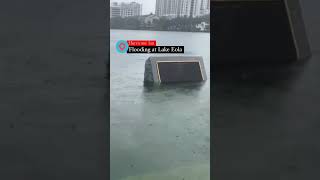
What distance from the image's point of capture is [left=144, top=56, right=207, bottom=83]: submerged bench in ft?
18.6

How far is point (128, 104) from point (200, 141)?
2.07 metres

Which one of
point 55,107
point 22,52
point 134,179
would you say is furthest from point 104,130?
point 134,179

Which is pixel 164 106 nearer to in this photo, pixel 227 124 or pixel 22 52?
pixel 227 124

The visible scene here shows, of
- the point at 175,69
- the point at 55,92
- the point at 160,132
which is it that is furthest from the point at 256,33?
the point at 175,69

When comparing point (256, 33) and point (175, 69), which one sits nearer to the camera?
point (256, 33)

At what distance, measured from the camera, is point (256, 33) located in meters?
1.53

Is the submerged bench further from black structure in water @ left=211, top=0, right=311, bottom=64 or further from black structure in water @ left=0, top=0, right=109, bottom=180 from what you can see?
black structure in water @ left=0, top=0, right=109, bottom=180

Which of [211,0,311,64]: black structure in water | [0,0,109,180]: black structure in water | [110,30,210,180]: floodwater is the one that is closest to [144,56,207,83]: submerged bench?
[110,30,210,180]: floodwater

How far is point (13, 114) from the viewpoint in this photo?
0.86 meters

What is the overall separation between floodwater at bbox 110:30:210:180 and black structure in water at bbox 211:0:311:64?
561 mm

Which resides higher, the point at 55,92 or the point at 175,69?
the point at 55,92

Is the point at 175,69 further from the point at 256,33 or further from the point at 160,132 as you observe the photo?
the point at 256,33

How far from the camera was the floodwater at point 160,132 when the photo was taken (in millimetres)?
3088

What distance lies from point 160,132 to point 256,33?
2840mm
